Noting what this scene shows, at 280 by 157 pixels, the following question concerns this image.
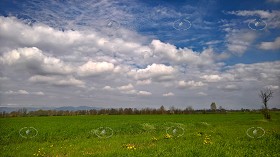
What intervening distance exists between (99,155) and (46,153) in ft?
14.3

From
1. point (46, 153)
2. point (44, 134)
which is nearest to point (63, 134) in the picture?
point (44, 134)

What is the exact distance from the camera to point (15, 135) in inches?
1283

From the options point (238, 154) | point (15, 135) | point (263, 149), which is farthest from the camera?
point (15, 135)

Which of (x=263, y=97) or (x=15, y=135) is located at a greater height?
(x=263, y=97)

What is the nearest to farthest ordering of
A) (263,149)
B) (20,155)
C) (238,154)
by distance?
(238,154), (263,149), (20,155)

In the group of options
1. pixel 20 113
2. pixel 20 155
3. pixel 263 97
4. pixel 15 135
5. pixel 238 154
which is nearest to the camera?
pixel 238 154

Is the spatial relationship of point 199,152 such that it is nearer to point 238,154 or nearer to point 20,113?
point 238,154

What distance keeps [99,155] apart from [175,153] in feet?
12.7

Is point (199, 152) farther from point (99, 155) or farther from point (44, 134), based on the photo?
point (44, 134)

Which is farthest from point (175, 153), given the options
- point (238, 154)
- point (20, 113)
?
point (20, 113)

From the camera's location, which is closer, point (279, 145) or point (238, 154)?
point (238, 154)

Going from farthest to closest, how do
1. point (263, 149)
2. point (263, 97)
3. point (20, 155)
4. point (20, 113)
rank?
1. point (20, 113)
2. point (263, 97)
3. point (20, 155)
4. point (263, 149)

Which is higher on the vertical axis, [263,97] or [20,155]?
[263,97]

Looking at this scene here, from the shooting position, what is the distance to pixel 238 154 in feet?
45.9
